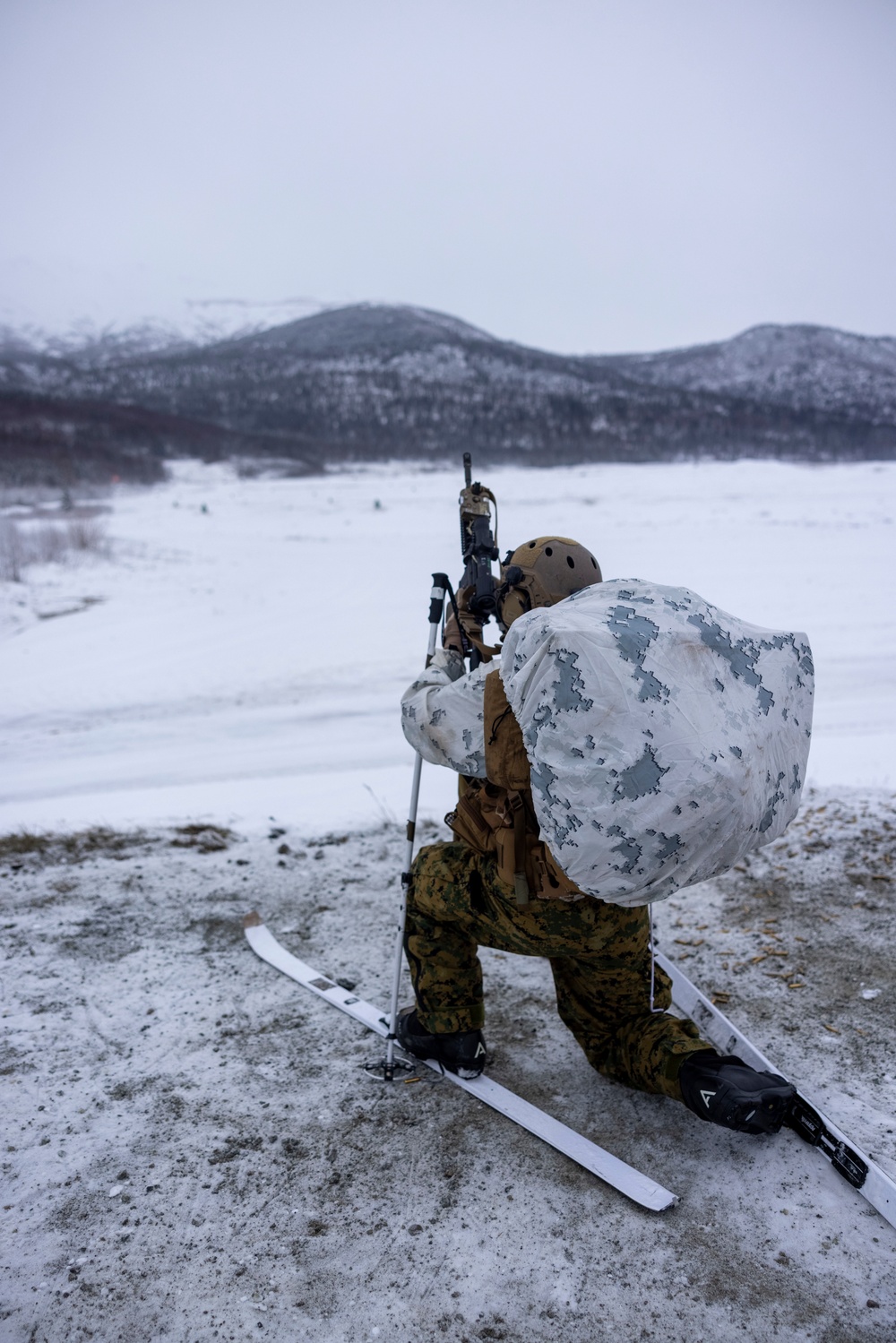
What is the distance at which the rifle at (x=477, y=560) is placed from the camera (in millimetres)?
2812

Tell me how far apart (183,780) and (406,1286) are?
5237 millimetres

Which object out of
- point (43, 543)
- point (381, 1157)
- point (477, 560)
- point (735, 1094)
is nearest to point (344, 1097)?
point (381, 1157)

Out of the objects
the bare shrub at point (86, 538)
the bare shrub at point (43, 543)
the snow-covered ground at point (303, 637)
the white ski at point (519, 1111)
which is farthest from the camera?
the bare shrub at point (86, 538)

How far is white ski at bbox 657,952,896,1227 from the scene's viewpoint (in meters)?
2.07

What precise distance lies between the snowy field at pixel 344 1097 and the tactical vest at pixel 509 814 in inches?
32.7

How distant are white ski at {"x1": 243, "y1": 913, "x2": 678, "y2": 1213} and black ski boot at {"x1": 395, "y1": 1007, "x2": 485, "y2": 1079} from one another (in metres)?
0.04

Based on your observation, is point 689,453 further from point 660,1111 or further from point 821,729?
point 660,1111

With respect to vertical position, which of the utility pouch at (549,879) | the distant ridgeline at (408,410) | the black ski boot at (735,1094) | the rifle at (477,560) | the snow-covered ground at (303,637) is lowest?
the snow-covered ground at (303,637)

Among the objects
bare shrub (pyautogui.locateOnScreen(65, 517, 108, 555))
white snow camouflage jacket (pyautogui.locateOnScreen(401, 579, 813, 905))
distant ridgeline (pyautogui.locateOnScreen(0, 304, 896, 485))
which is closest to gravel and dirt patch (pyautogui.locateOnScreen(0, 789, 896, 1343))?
white snow camouflage jacket (pyautogui.locateOnScreen(401, 579, 813, 905))

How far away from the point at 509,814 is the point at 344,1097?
1.19m

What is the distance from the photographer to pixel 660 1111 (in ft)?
8.33

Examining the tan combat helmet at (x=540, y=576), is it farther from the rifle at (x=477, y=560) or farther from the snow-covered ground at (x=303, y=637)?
the snow-covered ground at (x=303, y=637)

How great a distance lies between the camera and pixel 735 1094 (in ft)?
7.06

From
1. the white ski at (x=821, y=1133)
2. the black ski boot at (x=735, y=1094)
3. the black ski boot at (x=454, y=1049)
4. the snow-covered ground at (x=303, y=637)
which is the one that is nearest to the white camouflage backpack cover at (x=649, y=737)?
the black ski boot at (x=735, y=1094)
